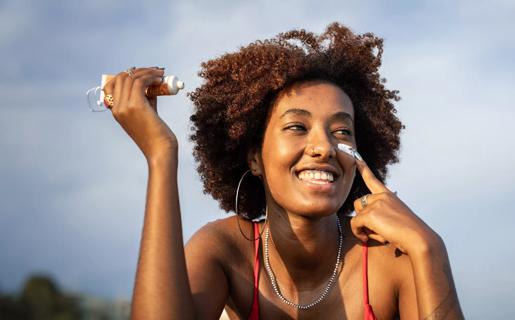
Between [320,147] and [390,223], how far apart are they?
0.59 meters

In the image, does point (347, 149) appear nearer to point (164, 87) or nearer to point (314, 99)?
point (314, 99)

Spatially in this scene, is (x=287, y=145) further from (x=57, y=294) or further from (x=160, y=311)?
(x=57, y=294)

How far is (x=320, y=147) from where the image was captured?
12.7 ft

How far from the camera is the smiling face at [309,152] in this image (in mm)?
3896

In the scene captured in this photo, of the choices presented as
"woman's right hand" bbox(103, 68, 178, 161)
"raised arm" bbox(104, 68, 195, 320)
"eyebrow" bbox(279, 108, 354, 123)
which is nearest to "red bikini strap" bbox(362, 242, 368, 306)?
"eyebrow" bbox(279, 108, 354, 123)

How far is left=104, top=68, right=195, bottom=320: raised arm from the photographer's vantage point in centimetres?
323

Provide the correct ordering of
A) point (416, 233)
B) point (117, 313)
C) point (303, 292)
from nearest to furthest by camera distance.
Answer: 1. point (117, 313)
2. point (416, 233)
3. point (303, 292)

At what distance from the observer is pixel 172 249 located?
3279 millimetres

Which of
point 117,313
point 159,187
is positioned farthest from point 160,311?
point 117,313

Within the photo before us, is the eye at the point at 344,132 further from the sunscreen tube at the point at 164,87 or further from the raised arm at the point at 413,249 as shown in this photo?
the sunscreen tube at the point at 164,87

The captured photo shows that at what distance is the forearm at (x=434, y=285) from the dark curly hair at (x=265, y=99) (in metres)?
1.34

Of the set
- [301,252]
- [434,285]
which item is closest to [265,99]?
[301,252]

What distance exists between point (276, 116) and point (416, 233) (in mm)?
1163

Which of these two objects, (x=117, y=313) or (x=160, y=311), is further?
(x=160, y=311)
